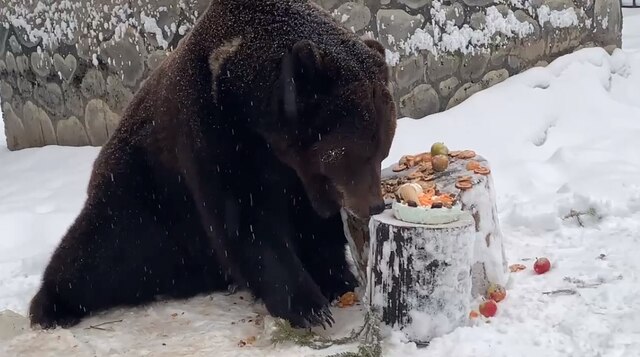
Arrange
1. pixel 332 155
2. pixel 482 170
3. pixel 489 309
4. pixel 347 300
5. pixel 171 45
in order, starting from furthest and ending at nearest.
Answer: pixel 171 45, pixel 347 300, pixel 482 170, pixel 489 309, pixel 332 155

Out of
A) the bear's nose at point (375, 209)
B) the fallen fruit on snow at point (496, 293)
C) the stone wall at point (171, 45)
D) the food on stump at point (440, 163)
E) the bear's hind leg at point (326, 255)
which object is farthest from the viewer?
the stone wall at point (171, 45)

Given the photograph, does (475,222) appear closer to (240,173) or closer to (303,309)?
(303,309)

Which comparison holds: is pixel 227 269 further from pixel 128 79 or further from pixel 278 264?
pixel 128 79

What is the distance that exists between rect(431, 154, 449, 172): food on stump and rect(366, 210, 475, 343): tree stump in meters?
0.55

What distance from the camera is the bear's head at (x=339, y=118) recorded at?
129 inches

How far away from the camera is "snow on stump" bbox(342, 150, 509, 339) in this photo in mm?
3226

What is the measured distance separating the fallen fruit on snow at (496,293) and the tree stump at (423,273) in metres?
0.29

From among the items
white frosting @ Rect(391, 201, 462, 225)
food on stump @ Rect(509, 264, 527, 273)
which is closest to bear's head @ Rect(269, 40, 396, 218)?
white frosting @ Rect(391, 201, 462, 225)

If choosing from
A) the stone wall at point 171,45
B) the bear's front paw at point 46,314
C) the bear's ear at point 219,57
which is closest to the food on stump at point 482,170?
the bear's ear at point 219,57

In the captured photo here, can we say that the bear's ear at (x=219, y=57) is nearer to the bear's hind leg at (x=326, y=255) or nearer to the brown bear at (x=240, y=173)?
the brown bear at (x=240, y=173)

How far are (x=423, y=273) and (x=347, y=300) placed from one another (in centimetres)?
75

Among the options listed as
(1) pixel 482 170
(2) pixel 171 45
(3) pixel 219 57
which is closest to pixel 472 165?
(1) pixel 482 170

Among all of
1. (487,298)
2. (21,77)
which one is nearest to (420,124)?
(487,298)

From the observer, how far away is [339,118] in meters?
3.27
